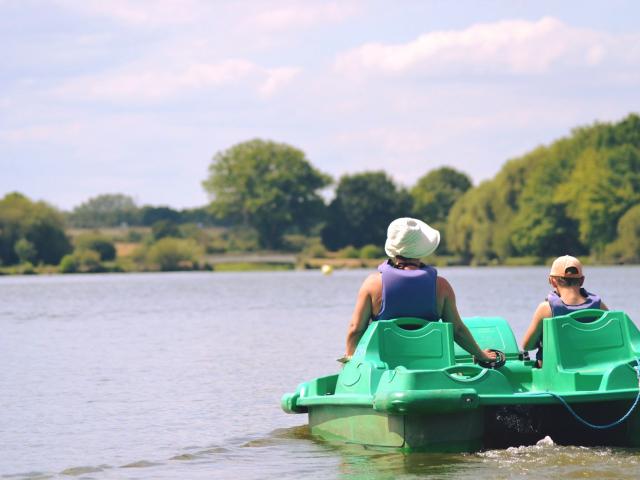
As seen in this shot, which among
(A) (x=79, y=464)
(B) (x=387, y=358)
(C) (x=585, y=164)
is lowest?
(A) (x=79, y=464)

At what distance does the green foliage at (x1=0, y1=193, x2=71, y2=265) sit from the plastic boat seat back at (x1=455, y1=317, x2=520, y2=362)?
3421 inches

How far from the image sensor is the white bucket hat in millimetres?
10750

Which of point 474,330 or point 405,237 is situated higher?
point 405,237

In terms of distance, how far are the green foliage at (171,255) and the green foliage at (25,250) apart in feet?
32.3

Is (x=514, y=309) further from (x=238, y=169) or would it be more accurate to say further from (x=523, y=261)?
(x=238, y=169)

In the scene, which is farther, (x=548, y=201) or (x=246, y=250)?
(x=246, y=250)

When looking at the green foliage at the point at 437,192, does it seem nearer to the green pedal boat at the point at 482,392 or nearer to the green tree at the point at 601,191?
the green tree at the point at 601,191

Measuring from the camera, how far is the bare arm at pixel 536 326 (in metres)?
11.1

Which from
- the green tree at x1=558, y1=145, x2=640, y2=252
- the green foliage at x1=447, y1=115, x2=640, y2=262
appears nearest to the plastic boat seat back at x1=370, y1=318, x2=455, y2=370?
the green tree at x1=558, y1=145, x2=640, y2=252

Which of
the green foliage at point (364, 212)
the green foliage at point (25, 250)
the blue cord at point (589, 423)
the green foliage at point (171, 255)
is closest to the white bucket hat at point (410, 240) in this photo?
the blue cord at point (589, 423)

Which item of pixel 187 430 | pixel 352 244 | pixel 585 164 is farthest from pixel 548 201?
pixel 187 430

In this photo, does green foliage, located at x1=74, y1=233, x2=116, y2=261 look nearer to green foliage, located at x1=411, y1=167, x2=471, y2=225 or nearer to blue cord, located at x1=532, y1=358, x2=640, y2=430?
green foliage, located at x1=411, y1=167, x2=471, y2=225

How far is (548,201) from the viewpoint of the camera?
87.6m

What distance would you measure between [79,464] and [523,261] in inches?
3199
